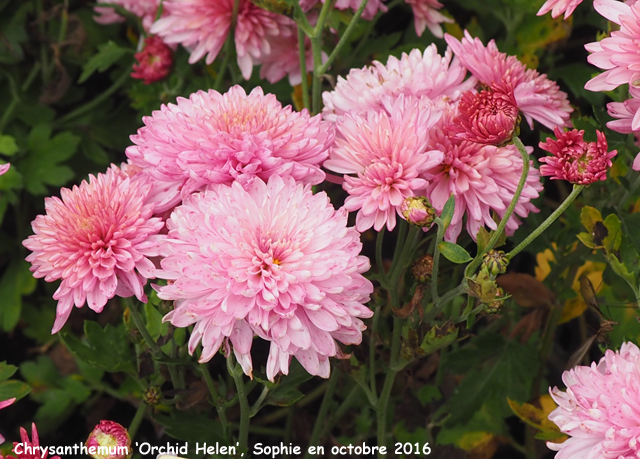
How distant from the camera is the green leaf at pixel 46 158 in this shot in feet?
4.75

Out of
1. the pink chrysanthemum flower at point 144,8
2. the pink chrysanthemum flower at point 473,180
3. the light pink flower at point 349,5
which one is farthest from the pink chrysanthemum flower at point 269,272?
the pink chrysanthemum flower at point 144,8

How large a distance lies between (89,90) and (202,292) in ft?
4.33

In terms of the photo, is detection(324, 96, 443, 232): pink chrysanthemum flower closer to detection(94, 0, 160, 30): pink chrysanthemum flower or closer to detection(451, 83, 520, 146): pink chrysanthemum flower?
detection(451, 83, 520, 146): pink chrysanthemum flower

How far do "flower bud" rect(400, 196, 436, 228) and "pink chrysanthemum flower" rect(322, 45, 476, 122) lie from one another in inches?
7.5

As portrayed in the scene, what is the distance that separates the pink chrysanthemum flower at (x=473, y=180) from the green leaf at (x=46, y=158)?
92 cm

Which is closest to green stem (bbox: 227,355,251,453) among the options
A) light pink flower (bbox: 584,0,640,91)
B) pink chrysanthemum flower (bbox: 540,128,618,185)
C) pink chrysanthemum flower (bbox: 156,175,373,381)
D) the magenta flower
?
pink chrysanthemum flower (bbox: 156,175,373,381)

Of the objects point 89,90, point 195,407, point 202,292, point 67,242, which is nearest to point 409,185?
point 202,292

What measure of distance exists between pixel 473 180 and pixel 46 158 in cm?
103

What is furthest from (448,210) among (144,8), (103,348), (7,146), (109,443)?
(7,146)

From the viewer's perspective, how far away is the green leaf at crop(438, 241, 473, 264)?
0.73m

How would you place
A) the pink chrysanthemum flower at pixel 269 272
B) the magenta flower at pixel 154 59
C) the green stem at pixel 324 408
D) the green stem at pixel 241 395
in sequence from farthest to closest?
the magenta flower at pixel 154 59
the green stem at pixel 324 408
the green stem at pixel 241 395
the pink chrysanthemum flower at pixel 269 272

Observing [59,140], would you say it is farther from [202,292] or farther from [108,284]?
[202,292]

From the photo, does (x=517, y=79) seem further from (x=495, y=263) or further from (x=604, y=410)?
(x=604, y=410)

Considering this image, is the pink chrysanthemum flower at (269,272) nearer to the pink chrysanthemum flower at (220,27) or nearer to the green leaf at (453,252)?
the green leaf at (453,252)
